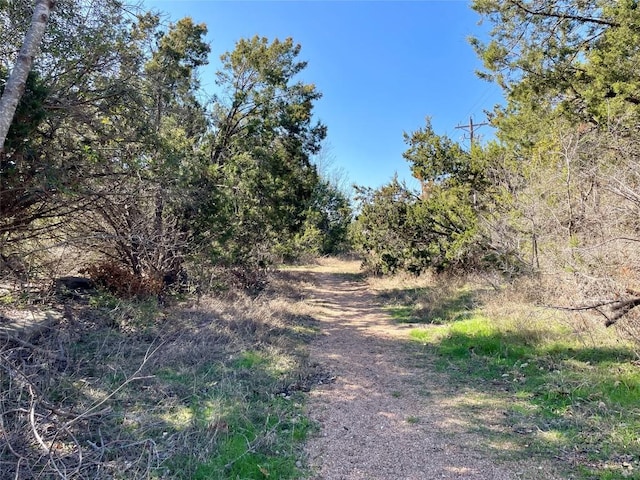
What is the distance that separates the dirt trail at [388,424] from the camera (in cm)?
316

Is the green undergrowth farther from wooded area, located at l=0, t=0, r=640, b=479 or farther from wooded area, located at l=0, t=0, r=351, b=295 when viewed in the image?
wooded area, located at l=0, t=0, r=351, b=295

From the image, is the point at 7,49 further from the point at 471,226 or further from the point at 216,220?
the point at 471,226

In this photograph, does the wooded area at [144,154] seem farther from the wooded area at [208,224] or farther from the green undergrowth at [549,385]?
the green undergrowth at [549,385]

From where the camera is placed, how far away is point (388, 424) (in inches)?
158

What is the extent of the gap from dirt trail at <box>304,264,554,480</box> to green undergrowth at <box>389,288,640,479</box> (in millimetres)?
309

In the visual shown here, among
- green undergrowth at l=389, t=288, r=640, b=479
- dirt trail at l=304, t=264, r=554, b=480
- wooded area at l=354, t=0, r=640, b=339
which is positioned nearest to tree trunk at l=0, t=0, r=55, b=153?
dirt trail at l=304, t=264, r=554, b=480

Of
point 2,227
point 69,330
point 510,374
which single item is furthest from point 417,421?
point 2,227

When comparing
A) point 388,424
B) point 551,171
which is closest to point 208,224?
point 388,424

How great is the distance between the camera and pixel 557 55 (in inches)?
320

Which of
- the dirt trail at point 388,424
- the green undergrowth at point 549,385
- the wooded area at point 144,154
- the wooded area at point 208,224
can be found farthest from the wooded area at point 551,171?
the wooded area at point 144,154

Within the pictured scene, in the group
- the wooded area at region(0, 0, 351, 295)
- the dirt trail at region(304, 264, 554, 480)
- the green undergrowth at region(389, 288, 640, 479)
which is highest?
the wooded area at region(0, 0, 351, 295)

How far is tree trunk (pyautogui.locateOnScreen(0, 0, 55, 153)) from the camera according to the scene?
11.6 feet

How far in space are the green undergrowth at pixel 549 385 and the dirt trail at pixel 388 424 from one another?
1.01 ft

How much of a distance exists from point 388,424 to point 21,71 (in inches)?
208
